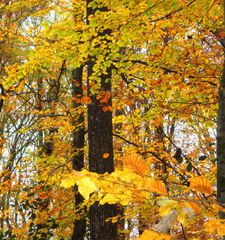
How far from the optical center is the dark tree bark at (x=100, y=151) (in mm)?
5609

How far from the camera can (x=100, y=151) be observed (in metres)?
5.85

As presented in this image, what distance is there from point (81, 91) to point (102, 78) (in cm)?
264

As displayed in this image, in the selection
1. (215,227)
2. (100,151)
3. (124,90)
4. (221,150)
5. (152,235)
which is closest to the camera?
(152,235)

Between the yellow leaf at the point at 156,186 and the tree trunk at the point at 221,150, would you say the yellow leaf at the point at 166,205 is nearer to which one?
the yellow leaf at the point at 156,186

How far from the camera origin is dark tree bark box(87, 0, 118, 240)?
5.61 metres

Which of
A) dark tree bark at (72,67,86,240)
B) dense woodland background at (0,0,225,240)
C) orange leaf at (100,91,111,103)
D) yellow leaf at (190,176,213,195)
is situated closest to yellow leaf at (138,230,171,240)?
dense woodland background at (0,0,225,240)

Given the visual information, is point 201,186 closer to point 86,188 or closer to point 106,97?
point 86,188

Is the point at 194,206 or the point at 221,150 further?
the point at 221,150

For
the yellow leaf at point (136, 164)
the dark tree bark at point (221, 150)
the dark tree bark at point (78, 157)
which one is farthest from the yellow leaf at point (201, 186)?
the dark tree bark at point (78, 157)

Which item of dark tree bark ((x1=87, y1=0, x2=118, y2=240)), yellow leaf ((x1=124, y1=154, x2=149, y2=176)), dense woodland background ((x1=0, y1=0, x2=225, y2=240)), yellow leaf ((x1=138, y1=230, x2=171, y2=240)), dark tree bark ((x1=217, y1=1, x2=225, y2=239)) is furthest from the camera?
dark tree bark ((x1=87, y1=0, x2=118, y2=240))

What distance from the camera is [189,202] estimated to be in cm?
162

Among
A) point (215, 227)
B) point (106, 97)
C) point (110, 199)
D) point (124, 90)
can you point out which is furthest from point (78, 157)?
point (215, 227)

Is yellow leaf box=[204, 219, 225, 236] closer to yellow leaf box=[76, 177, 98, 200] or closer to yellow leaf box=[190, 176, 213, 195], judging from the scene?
yellow leaf box=[190, 176, 213, 195]

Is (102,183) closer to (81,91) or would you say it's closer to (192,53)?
(192,53)
